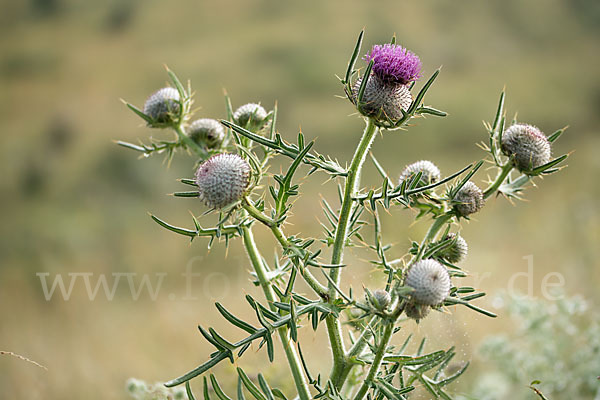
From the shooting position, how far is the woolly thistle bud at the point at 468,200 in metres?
1.74

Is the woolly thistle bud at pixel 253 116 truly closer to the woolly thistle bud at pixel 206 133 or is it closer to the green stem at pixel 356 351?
the woolly thistle bud at pixel 206 133

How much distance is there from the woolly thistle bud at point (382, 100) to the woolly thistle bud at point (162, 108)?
2.64 ft

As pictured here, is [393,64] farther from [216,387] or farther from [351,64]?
[216,387]

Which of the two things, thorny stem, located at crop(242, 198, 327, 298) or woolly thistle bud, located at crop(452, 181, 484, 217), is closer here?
thorny stem, located at crop(242, 198, 327, 298)

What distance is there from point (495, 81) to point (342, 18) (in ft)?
13.0

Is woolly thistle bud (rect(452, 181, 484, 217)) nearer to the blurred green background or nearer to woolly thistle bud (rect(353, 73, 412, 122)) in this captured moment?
woolly thistle bud (rect(353, 73, 412, 122))

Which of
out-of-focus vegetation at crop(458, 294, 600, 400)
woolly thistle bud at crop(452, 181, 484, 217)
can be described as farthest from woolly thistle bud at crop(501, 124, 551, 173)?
out-of-focus vegetation at crop(458, 294, 600, 400)

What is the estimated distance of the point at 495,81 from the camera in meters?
12.5

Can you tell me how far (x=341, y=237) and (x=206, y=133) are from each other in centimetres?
75

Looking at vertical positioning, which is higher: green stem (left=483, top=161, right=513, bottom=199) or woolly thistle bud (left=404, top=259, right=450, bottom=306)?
green stem (left=483, top=161, right=513, bottom=199)

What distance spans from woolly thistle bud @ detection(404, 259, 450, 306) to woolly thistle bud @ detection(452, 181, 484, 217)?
0.31 m

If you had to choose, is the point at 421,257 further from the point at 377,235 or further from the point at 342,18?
the point at 342,18

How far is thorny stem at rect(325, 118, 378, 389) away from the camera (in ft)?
5.46

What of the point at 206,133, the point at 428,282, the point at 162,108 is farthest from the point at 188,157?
the point at 428,282
